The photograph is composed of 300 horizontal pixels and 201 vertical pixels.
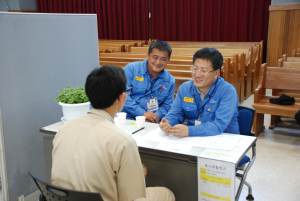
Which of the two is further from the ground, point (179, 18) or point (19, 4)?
point (19, 4)

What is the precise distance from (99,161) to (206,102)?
1173 mm

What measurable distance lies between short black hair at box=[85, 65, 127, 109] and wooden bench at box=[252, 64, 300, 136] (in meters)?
2.84

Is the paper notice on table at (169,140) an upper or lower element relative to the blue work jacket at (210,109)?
lower

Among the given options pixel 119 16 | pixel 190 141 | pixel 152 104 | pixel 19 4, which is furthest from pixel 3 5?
pixel 190 141

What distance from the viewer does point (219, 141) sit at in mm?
1767

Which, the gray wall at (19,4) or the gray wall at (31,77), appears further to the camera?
the gray wall at (19,4)

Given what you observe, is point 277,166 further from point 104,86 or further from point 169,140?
point 104,86

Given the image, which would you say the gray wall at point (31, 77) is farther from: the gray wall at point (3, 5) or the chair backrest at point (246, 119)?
the gray wall at point (3, 5)

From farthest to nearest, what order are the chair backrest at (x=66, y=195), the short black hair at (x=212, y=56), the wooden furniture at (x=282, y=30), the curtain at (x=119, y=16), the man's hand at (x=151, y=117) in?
the curtain at (x=119, y=16) → the wooden furniture at (x=282, y=30) → the man's hand at (x=151, y=117) → the short black hair at (x=212, y=56) → the chair backrest at (x=66, y=195)

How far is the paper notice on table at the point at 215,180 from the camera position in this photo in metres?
1.48

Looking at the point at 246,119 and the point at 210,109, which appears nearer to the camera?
the point at 210,109

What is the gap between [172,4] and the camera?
30.1 ft

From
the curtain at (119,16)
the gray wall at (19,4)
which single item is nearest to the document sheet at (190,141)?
the curtain at (119,16)

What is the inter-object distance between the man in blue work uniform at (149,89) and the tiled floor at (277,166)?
1.12 metres
